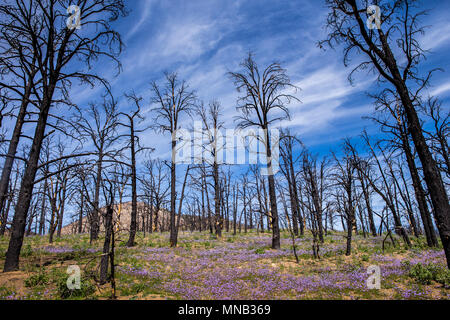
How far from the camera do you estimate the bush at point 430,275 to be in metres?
7.01

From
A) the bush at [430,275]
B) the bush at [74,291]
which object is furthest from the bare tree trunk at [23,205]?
the bush at [430,275]

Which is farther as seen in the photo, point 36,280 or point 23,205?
point 23,205

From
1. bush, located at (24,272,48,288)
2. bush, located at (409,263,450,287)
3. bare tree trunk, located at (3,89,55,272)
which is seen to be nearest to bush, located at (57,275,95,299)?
bush, located at (24,272,48,288)

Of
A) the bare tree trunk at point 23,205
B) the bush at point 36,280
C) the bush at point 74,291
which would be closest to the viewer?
the bush at point 74,291

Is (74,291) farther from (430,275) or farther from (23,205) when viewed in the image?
(430,275)

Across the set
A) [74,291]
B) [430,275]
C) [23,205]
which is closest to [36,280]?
[74,291]

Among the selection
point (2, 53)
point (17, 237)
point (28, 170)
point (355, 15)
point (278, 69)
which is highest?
point (278, 69)

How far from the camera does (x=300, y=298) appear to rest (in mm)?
6492

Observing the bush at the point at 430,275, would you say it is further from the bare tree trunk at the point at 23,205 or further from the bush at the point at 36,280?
the bare tree trunk at the point at 23,205

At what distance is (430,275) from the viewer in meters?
7.34
